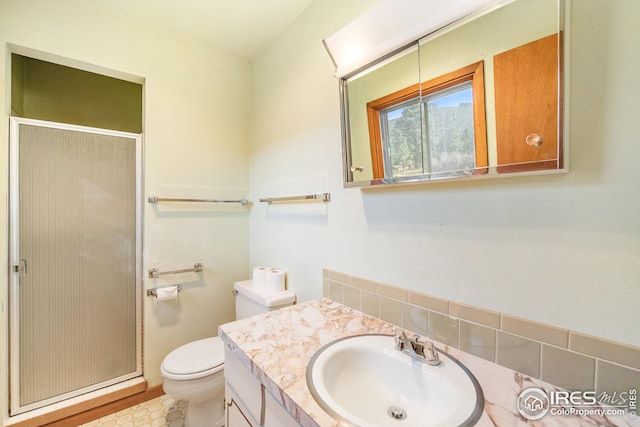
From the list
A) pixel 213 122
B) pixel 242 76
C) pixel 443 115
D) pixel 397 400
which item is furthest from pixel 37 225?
pixel 443 115

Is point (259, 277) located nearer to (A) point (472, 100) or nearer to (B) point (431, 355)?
(B) point (431, 355)

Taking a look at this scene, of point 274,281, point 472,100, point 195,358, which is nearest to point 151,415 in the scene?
point 195,358

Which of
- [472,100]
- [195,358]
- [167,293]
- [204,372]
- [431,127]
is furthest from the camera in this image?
[167,293]

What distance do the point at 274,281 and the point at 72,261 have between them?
4.03 ft

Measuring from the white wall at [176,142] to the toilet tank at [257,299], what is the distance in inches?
12.9

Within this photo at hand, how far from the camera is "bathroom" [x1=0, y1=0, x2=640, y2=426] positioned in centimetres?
63

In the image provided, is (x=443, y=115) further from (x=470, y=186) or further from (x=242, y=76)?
(x=242, y=76)

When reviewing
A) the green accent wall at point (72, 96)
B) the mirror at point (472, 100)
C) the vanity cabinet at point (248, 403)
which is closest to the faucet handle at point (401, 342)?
the vanity cabinet at point (248, 403)

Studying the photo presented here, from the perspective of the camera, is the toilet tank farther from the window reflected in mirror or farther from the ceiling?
the ceiling

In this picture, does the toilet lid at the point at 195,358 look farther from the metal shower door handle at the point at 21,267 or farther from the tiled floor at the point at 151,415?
the metal shower door handle at the point at 21,267

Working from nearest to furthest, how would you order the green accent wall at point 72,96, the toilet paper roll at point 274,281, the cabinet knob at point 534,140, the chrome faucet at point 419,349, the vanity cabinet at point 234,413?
the cabinet knob at point 534,140 → the chrome faucet at point 419,349 → the vanity cabinet at point 234,413 → the toilet paper roll at point 274,281 → the green accent wall at point 72,96

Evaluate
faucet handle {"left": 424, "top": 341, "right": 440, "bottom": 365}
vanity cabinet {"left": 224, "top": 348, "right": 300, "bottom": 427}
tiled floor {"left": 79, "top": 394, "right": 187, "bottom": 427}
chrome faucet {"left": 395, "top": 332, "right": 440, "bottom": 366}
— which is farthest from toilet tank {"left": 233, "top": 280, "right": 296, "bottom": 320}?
faucet handle {"left": 424, "top": 341, "right": 440, "bottom": 365}

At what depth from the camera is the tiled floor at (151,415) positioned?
5.21ft

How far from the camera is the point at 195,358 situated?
1516 millimetres
